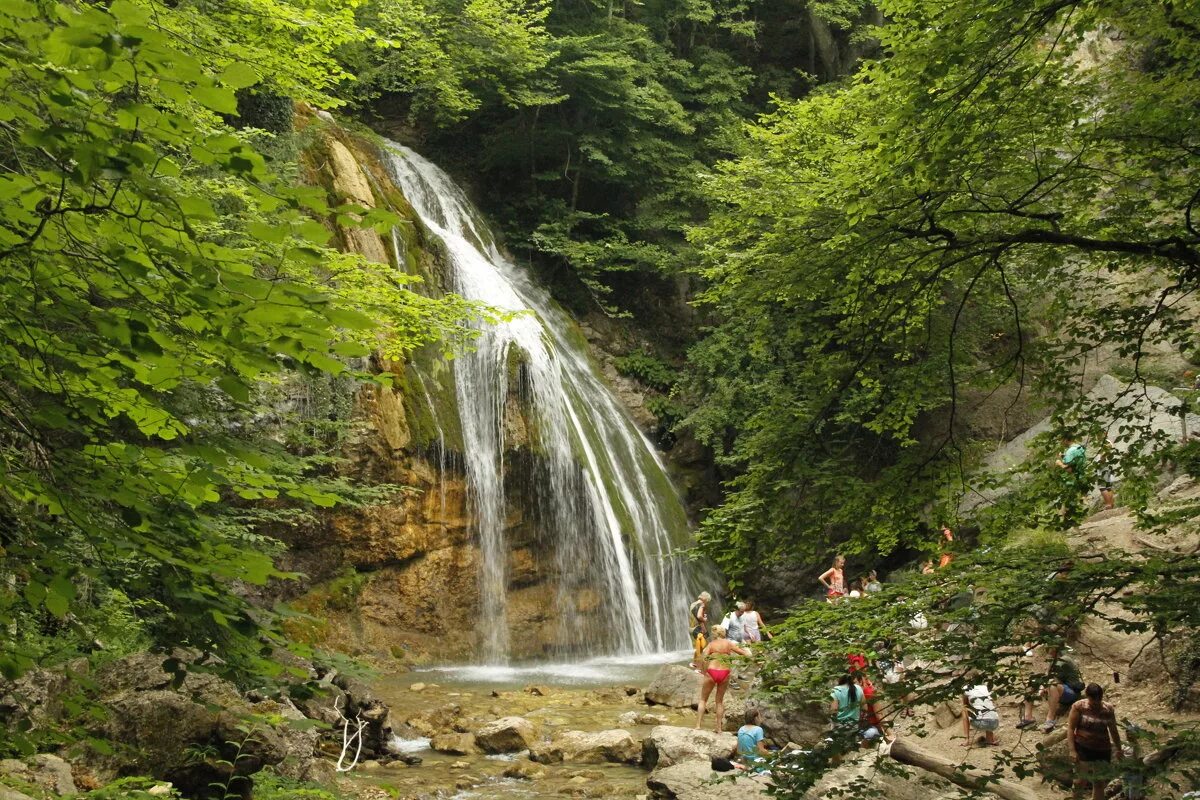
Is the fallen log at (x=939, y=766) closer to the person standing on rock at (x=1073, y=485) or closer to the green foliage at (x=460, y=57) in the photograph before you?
the person standing on rock at (x=1073, y=485)

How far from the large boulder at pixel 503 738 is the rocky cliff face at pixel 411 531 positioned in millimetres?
4031

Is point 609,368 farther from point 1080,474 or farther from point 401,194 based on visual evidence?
point 1080,474

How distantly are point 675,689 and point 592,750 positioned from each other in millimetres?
2778

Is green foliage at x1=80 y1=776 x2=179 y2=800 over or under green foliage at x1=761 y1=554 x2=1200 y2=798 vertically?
under

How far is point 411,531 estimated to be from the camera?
49.2ft

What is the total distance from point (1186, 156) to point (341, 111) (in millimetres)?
21158

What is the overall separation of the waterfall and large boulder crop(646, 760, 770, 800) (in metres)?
7.60

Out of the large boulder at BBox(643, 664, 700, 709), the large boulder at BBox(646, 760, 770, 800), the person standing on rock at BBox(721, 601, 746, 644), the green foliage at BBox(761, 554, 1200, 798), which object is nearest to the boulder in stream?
the large boulder at BBox(643, 664, 700, 709)

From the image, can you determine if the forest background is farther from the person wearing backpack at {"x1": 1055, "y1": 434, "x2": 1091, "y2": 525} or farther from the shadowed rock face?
the shadowed rock face

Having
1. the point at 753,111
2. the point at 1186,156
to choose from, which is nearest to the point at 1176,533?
the point at 1186,156

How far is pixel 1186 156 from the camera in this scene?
17.0ft

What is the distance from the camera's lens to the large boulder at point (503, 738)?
998 centimetres

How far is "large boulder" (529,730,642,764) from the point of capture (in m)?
9.74

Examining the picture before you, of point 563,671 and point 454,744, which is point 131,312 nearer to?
point 454,744
